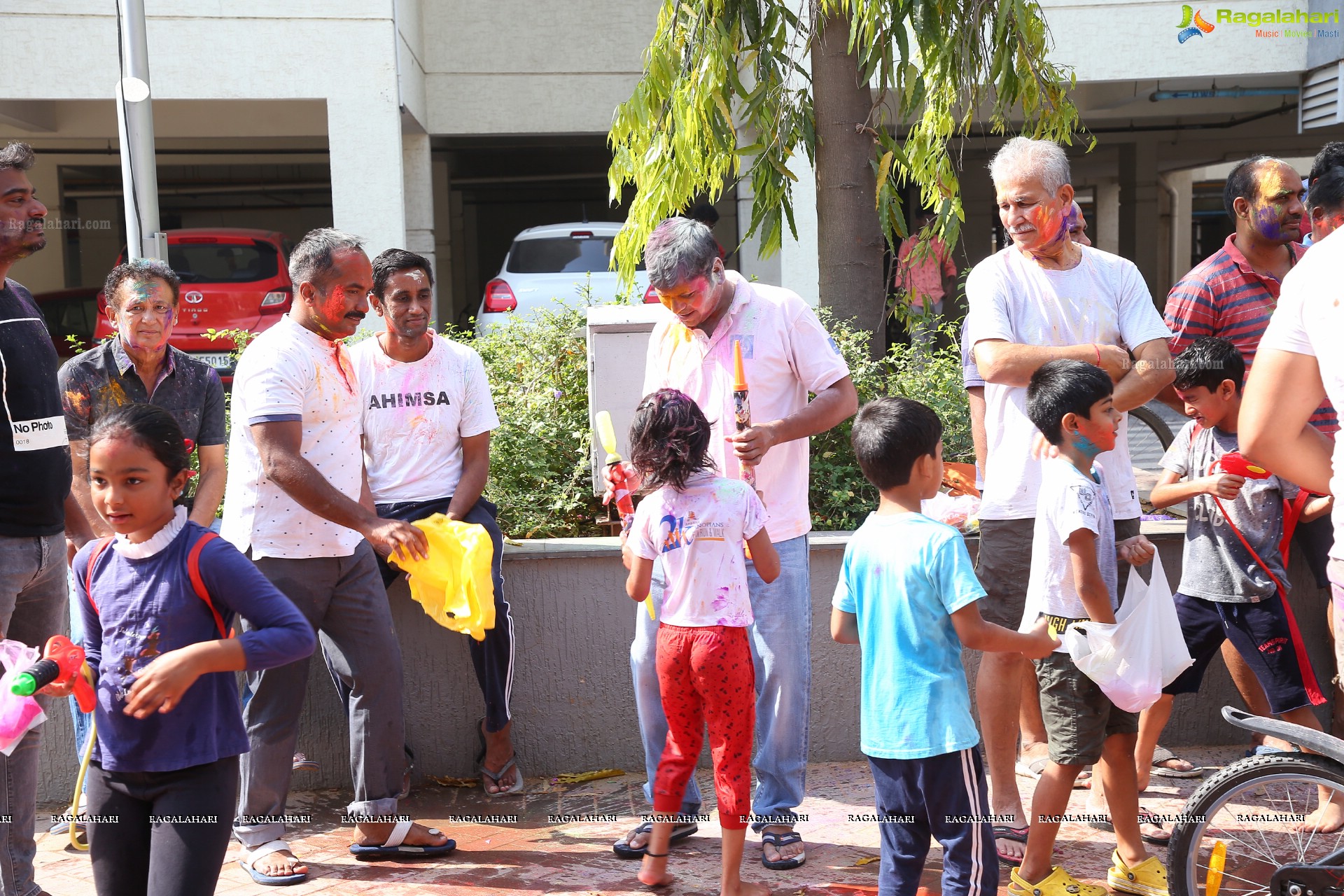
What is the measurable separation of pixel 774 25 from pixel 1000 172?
3051mm

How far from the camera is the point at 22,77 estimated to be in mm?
11633

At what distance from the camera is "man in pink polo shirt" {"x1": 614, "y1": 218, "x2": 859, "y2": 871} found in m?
3.84

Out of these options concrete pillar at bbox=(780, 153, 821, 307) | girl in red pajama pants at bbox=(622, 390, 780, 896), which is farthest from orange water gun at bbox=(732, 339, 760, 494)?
concrete pillar at bbox=(780, 153, 821, 307)

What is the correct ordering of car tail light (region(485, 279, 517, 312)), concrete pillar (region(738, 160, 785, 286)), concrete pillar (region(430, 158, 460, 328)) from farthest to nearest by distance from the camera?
concrete pillar (region(430, 158, 460, 328)), concrete pillar (region(738, 160, 785, 286)), car tail light (region(485, 279, 517, 312))

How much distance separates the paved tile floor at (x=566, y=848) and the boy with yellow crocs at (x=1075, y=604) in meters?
0.21

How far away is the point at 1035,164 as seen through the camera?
12.3ft

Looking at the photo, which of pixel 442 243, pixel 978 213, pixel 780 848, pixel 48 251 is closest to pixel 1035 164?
pixel 780 848

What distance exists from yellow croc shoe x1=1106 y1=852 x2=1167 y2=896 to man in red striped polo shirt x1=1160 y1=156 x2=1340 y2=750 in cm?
116

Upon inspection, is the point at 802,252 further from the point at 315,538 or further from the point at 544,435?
the point at 315,538

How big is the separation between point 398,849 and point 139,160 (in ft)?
12.6

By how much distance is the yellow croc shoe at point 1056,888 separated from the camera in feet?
11.1

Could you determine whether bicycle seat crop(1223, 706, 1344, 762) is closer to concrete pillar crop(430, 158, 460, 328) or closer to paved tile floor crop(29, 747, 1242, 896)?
paved tile floor crop(29, 747, 1242, 896)

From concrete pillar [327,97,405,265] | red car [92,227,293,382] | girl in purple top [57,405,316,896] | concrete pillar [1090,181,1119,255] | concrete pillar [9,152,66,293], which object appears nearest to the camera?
girl in purple top [57,405,316,896]

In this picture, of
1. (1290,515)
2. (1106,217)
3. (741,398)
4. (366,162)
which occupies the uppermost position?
(1106,217)
